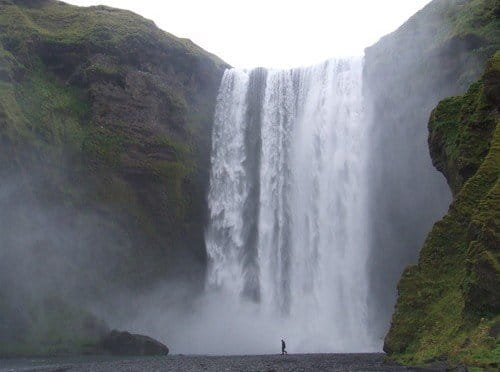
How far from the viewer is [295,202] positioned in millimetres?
36156

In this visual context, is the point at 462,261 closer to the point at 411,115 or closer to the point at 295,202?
the point at 411,115

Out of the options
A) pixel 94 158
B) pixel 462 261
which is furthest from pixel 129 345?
pixel 462 261

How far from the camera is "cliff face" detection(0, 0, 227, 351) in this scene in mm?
31375

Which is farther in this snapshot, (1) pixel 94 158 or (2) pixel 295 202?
(2) pixel 295 202

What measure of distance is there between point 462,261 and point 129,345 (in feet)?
65.0

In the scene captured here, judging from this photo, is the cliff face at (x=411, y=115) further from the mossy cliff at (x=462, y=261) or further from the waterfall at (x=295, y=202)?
the mossy cliff at (x=462, y=261)

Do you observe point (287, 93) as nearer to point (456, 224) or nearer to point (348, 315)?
point (348, 315)

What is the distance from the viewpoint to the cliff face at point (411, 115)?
30.4m

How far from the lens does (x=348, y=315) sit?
31.7m

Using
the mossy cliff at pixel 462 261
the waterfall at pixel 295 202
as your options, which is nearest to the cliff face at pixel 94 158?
the waterfall at pixel 295 202

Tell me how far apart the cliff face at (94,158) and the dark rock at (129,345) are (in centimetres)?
256

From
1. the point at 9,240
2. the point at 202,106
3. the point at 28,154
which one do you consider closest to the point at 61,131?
the point at 28,154

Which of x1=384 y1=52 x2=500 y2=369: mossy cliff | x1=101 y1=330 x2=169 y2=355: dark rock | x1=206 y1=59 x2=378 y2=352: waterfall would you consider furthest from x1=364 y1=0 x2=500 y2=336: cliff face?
x1=384 y1=52 x2=500 y2=369: mossy cliff

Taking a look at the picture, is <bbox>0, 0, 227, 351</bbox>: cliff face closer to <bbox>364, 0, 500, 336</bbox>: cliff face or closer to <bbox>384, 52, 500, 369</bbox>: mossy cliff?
<bbox>364, 0, 500, 336</bbox>: cliff face
